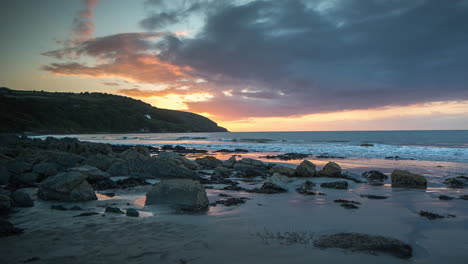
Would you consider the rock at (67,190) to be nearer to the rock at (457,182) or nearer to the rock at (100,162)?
the rock at (100,162)

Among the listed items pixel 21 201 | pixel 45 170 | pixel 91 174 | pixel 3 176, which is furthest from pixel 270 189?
pixel 3 176

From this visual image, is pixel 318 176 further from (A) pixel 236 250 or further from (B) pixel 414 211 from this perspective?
(A) pixel 236 250

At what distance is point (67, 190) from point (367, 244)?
739cm

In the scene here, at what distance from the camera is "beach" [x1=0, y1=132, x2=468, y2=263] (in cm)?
376

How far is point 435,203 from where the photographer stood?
729cm

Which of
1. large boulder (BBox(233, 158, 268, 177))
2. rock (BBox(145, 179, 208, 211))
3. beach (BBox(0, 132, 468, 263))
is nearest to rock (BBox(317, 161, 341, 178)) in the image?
large boulder (BBox(233, 158, 268, 177))

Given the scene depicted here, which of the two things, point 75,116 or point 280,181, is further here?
point 75,116

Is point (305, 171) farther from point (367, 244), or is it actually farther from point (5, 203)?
point (5, 203)

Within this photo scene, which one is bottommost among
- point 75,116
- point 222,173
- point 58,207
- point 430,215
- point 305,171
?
point 222,173

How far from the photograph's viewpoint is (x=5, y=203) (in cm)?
596

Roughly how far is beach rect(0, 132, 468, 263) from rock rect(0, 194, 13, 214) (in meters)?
0.17

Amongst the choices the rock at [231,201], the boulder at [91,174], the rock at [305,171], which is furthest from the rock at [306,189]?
the boulder at [91,174]

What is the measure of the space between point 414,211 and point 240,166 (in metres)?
8.76

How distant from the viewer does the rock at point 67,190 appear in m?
7.03
